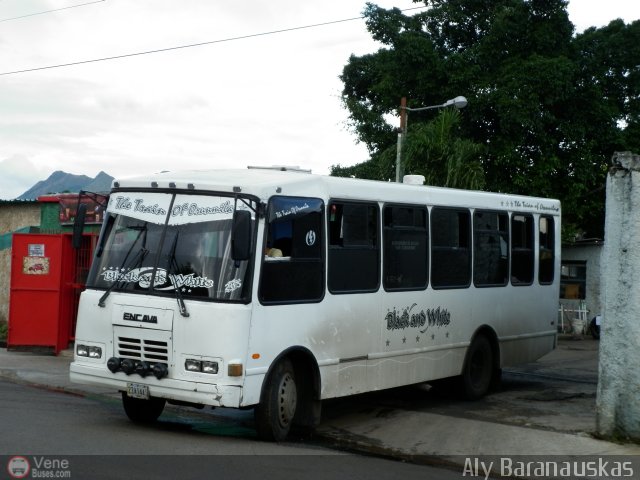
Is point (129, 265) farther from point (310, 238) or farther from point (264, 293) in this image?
point (310, 238)

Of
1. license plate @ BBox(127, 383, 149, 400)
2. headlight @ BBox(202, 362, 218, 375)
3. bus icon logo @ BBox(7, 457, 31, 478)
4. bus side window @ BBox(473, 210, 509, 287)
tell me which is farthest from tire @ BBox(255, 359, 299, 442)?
bus side window @ BBox(473, 210, 509, 287)

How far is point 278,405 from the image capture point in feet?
32.8

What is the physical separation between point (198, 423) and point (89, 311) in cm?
219

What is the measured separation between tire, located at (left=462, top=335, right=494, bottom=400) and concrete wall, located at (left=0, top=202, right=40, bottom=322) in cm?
1188

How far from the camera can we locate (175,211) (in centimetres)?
1002

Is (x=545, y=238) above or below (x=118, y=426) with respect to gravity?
above

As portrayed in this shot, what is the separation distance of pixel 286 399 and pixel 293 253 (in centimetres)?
160

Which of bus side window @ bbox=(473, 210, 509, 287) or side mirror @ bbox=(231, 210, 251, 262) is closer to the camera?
side mirror @ bbox=(231, 210, 251, 262)

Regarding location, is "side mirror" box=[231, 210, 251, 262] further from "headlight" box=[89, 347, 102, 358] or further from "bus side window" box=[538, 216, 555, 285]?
"bus side window" box=[538, 216, 555, 285]

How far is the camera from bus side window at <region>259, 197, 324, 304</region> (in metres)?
9.93

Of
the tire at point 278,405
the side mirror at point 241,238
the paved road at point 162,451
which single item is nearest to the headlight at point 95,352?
the paved road at point 162,451

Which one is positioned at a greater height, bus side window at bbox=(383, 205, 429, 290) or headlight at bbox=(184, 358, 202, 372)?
bus side window at bbox=(383, 205, 429, 290)

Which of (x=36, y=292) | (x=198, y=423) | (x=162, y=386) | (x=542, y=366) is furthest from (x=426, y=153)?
(x=162, y=386)

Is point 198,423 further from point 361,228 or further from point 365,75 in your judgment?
point 365,75
